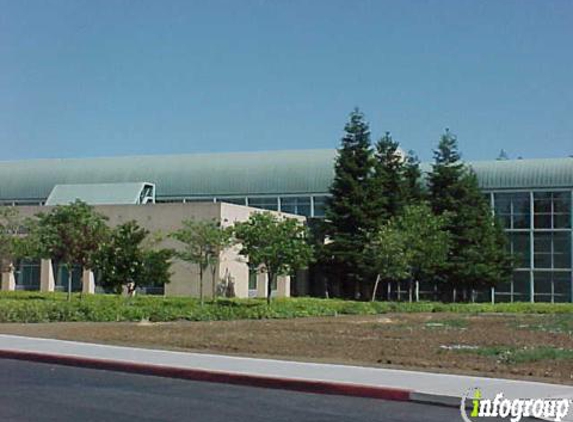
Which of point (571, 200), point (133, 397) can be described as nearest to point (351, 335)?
point (133, 397)

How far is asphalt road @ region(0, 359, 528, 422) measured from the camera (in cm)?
Result: 1207

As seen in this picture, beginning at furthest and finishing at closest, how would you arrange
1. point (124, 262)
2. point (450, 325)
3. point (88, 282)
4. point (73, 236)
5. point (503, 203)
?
1. point (503, 203)
2. point (88, 282)
3. point (124, 262)
4. point (73, 236)
5. point (450, 325)

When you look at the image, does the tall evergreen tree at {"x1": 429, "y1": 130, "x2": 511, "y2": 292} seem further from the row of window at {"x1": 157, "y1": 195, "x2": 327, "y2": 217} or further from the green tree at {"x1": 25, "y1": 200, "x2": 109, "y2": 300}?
the green tree at {"x1": 25, "y1": 200, "x2": 109, "y2": 300}

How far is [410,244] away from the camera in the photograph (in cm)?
5209

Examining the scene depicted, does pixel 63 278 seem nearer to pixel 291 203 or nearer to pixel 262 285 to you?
pixel 262 285

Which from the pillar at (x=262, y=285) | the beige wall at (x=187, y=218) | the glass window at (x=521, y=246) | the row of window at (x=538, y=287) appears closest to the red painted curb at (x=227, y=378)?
the beige wall at (x=187, y=218)

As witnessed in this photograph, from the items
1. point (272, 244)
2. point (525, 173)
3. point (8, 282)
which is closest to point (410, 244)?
point (272, 244)

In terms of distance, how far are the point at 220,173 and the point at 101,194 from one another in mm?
8753

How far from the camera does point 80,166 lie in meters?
72.4

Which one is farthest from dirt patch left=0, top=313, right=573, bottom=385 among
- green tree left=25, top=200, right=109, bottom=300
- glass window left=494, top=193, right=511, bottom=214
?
glass window left=494, top=193, right=511, bottom=214

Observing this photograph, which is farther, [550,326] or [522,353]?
[550,326]

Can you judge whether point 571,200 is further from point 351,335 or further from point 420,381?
point 420,381

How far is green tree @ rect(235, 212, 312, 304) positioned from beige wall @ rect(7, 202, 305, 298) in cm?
556

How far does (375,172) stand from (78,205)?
22.0 meters
